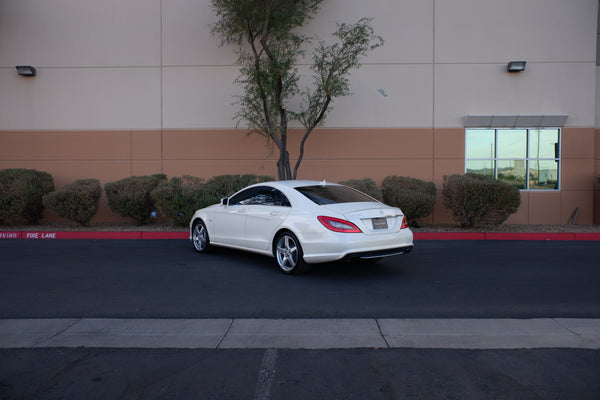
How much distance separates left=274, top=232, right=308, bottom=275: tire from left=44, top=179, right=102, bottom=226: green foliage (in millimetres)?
7739

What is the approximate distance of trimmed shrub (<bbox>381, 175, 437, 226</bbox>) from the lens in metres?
12.7

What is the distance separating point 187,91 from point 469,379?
13.3 metres

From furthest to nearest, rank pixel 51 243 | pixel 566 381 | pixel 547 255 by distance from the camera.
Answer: pixel 51 243 < pixel 547 255 < pixel 566 381

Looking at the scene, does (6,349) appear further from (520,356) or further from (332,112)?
(332,112)

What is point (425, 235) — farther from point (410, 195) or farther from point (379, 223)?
point (379, 223)

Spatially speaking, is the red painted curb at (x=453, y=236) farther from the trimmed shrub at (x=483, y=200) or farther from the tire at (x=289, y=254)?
the tire at (x=289, y=254)

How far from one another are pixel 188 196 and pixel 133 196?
65.2 inches

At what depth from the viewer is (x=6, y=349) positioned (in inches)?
172

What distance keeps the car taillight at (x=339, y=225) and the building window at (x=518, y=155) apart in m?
9.14

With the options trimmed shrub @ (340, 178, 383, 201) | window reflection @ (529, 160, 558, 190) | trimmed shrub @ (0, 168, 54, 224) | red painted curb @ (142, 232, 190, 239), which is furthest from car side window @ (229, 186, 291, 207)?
window reflection @ (529, 160, 558, 190)

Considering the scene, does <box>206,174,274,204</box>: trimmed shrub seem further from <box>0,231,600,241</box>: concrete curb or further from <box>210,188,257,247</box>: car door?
<box>210,188,257,247</box>: car door

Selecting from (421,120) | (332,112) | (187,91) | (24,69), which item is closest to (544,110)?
(421,120)

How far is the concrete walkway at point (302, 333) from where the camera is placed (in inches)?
177

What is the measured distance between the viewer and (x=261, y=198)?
8.37 meters
